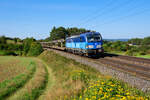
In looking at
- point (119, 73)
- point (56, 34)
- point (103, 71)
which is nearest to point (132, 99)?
point (119, 73)

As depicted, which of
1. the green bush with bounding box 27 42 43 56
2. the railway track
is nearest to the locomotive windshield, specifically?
the railway track

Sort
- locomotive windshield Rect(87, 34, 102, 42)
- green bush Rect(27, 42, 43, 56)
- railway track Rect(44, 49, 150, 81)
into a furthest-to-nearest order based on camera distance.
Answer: green bush Rect(27, 42, 43, 56) < locomotive windshield Rect(87, 34, 102, 42) < railway track Rect(44, 49, 150, 81)

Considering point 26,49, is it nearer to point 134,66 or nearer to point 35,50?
point 35,50

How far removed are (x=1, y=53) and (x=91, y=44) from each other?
143ft

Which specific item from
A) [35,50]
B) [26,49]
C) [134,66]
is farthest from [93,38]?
[26,49]

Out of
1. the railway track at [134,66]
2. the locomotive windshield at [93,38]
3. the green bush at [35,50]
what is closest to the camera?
the railway track at [134,66]

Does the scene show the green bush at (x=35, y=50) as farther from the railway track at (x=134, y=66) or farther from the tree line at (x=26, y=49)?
the railway track at (x=134, y=66)

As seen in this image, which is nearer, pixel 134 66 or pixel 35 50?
pixel 134 66

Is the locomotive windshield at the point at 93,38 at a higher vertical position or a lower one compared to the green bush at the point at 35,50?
higher

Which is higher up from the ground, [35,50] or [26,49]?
[26,49]

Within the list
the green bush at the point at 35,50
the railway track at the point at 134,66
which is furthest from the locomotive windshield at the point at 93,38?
the green bush at the point at 35,50

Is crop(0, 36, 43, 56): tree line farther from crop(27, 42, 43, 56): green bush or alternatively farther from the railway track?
the railway track

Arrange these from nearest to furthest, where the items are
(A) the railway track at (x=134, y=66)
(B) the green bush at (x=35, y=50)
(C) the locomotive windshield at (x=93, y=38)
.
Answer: (A) the railway track at (x=134, y=66) < (C) the locomotive windshield at (x=93, y=38) < (B) the green bush at (x=35, y=50)

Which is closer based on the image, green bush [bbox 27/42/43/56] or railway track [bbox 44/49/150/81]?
railway track [bbox 44/49/150/81]
